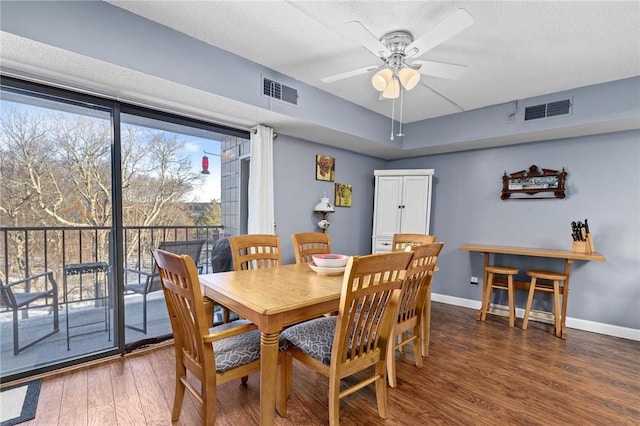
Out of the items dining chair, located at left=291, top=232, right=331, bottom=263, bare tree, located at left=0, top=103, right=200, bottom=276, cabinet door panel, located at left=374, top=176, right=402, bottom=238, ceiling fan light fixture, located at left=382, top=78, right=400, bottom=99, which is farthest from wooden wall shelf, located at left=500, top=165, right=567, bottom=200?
bare tree, located at left=0, top=103, right=200, bottom=276

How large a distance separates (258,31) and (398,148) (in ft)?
8.56

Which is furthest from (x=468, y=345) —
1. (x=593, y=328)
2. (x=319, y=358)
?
(x=319, y=358)

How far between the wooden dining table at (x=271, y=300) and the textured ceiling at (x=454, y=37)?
1.53 meters

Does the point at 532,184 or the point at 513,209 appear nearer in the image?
the point at 532,184

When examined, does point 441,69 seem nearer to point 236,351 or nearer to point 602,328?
point 236,351

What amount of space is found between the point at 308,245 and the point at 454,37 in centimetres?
211

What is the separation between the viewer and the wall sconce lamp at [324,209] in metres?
3.66


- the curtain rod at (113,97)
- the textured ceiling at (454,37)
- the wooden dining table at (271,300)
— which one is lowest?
the wooden dining table at (271,300)

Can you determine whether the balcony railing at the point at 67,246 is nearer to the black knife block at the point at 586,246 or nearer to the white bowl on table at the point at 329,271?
the white bowl on table at the point at 329,271

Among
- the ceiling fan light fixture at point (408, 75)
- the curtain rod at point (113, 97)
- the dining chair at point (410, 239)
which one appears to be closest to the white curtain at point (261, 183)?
the curtain rod at point (113, 97)

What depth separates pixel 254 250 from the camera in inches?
98.4

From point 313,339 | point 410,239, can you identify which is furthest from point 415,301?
point 313,339

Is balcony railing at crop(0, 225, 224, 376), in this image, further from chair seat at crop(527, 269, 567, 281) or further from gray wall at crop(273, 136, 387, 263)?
chair seat at crop(527, 269, 567, 281)

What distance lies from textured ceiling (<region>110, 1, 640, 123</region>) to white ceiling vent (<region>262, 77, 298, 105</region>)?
0.13m
